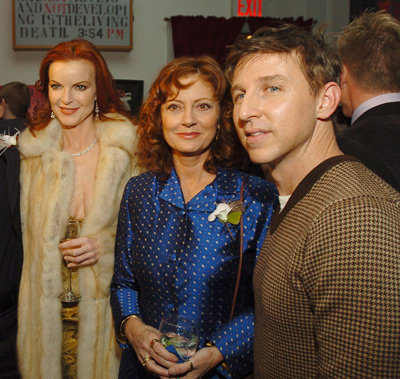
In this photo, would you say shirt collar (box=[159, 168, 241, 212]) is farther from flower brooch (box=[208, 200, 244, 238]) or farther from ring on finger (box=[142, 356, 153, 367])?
ring on finger (box=[142, 356, 153, 367])

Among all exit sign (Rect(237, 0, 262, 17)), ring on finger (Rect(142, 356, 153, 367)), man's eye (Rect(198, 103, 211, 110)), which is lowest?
ring on finger (Rect(142, 356, 153, 367))

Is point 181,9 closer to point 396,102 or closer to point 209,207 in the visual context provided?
point 396,102

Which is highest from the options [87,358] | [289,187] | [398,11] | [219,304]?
[398,11]

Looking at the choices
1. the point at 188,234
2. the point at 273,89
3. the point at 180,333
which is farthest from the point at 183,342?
the point at 273,89

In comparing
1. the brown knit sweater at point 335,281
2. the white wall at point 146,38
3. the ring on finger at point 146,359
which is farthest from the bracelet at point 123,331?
the white wall at point 146,38

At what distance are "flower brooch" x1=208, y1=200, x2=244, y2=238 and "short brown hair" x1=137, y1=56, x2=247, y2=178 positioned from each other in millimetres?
226

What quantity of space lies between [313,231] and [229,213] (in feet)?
2.21

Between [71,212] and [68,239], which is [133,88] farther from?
[68,239]

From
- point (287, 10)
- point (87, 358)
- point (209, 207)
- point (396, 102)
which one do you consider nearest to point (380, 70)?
point (396, 102)

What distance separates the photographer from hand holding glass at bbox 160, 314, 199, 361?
4.62 ft

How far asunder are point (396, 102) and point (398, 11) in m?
1.48

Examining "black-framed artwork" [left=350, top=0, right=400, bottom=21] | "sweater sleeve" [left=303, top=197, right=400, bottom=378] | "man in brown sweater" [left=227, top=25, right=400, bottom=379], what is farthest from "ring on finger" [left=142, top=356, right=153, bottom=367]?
"black-framed artwork" [left=350, top=0, right=400, bottom=21]

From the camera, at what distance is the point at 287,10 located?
560 cm

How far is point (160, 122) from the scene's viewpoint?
75.9 inches
